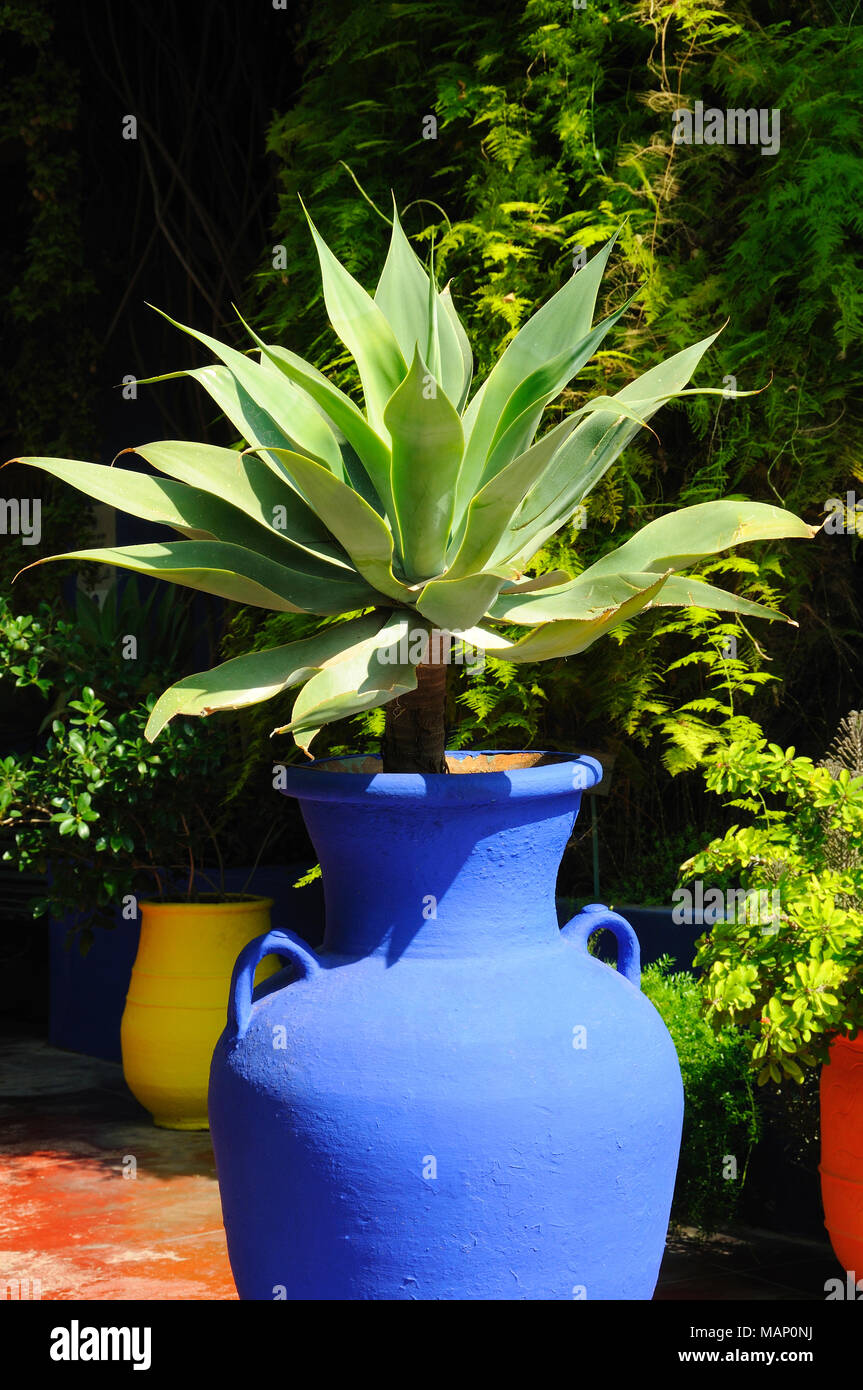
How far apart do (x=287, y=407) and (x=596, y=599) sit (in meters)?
0.62

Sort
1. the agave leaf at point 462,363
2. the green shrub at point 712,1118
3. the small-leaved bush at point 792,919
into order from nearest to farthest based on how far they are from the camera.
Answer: the agave leaf at point 462,363
the small-leaved bush at point 792,919
the green shrub at point 712,1118

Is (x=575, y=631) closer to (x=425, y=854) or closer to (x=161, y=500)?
(x=425, y=854)

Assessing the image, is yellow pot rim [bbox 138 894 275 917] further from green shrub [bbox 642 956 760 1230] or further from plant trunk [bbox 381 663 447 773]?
plant trunk [bbox 381 663 447 773]

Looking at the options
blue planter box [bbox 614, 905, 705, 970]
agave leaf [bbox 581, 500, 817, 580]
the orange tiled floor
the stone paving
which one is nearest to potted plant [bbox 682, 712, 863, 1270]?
the stone paving

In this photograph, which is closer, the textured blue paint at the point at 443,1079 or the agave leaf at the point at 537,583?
the textured blue paint at the point at 443,1079

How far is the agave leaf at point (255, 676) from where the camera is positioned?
6.89ft

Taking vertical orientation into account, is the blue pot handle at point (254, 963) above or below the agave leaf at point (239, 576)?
below

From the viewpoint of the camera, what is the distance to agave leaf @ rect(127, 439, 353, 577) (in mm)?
2365

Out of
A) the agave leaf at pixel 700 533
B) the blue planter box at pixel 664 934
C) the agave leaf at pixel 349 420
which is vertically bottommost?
the blue planter box at pixel 664 934

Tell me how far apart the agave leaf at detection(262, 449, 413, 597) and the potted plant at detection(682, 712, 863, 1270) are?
3.89 feet

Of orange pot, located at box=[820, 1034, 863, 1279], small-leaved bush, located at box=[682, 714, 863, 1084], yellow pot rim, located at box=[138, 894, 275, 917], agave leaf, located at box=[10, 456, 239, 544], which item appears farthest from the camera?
yellow pot rim, located at box=[138, 894, 275, 917]

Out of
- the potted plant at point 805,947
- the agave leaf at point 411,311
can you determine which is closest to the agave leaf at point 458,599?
the agave leaf at point 411,311

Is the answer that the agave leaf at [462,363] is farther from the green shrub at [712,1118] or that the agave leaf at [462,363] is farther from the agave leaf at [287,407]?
the green shrub at [712,1118]

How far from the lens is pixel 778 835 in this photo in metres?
3.24
